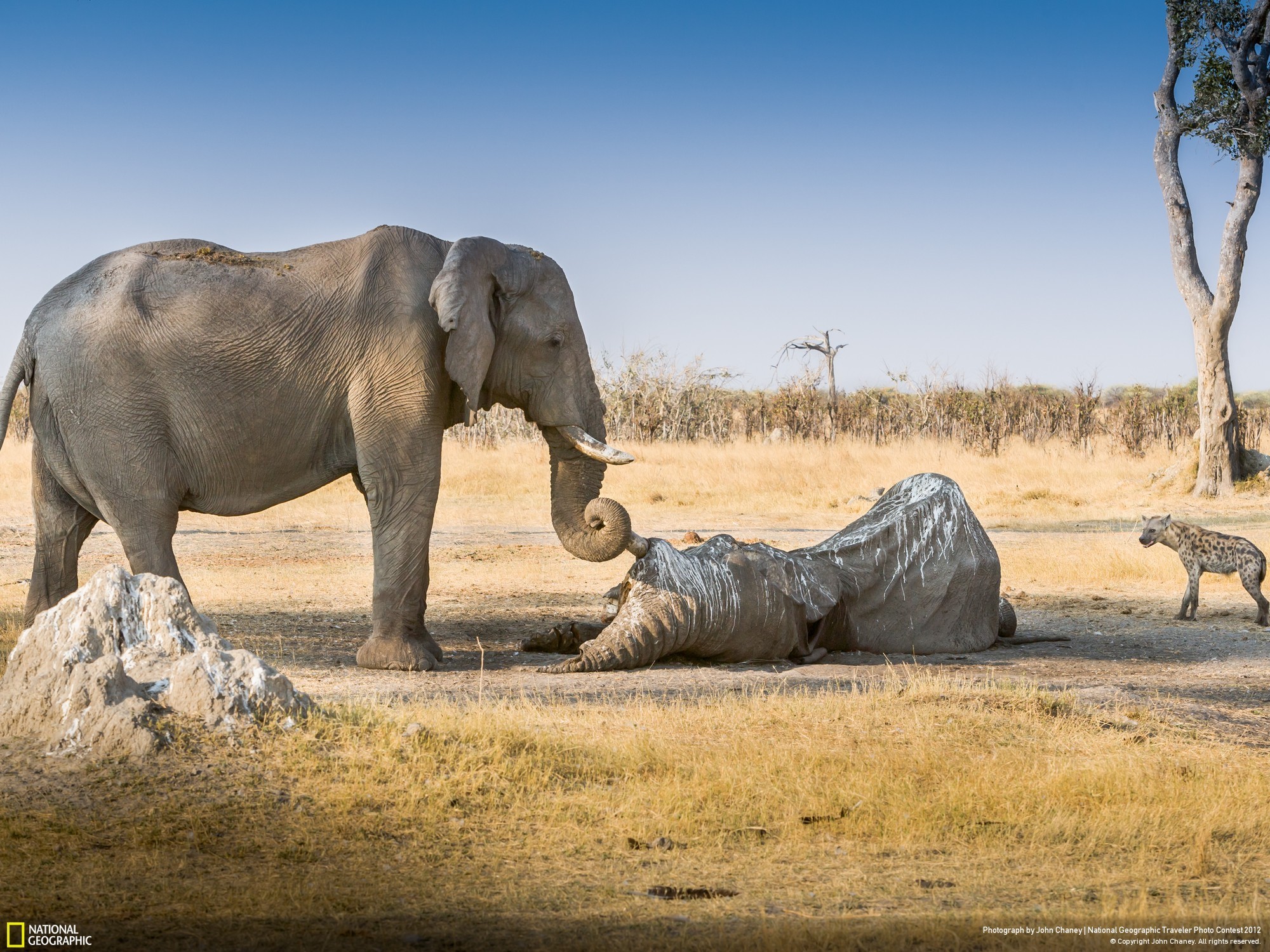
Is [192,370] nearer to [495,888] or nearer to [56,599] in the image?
[56,599]

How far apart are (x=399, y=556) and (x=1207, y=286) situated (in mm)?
19969

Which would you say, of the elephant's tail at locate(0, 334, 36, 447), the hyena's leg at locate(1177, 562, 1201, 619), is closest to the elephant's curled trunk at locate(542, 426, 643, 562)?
the elephant's tail at locate(0, 334, 36, 447)

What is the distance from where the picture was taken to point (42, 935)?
14.2 feet

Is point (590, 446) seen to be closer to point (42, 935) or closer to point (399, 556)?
point (399, 556)

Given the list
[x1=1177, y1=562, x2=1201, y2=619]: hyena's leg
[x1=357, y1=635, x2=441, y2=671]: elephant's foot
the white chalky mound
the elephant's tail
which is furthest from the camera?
[x1=1177, y1=562, x2=1201, y2=619]: hyena's leg

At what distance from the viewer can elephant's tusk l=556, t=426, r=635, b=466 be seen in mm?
9375

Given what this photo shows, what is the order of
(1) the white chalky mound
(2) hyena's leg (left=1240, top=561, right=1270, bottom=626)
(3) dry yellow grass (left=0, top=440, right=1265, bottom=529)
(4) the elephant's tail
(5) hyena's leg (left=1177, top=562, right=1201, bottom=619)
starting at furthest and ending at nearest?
(3) dry yellow grass (left=0, top=440, right=1265, bottom=529), (5) hyena's leg (left=1177, top=562, right=1201, bottom=619), (2) hyena's leg (left=1240, top=561, right=1270, bottom=626), (4) the elephant's tail, (1) the white chalky mound

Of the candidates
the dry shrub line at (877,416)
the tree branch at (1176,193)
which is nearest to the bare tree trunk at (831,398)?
the dry shrub line at (877,416)

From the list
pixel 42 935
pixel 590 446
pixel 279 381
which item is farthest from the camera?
pixel 590 446

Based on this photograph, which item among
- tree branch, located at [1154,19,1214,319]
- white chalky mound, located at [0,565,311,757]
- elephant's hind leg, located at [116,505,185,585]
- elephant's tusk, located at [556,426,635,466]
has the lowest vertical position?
white chalky mound, located at [0,565,311,757]

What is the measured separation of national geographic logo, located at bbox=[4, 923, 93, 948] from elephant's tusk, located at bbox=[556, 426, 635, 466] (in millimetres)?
5396

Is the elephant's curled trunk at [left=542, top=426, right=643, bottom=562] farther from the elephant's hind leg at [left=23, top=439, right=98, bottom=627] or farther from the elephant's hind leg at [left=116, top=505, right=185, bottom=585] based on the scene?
the elephant's hind leg at [left=23, top=439, right=98, bottom=627]

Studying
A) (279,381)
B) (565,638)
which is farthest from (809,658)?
(279,381)

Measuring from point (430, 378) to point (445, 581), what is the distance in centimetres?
559
